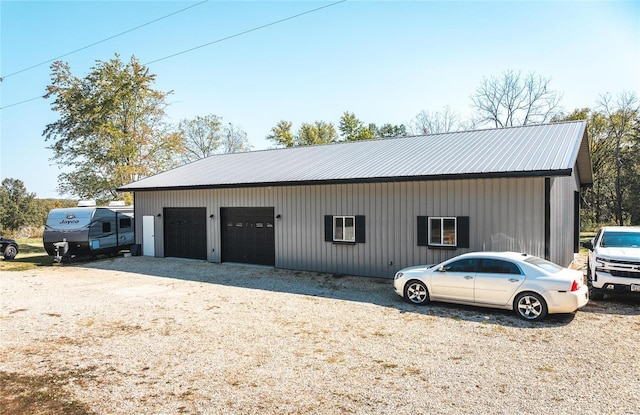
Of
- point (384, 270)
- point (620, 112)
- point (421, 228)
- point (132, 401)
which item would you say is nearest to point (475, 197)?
point (421, 228)

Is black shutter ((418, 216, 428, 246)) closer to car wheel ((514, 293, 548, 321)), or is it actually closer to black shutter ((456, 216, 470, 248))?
black shutter ((456, 216, 470, 248))

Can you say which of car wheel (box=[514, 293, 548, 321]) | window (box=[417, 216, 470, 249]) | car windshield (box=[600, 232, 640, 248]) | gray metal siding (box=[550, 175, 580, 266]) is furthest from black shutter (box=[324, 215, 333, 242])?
car windshield (box=[600, 232, 640, 248])

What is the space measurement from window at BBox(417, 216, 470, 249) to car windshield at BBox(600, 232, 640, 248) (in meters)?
3.40

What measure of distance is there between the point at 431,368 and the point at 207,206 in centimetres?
1311

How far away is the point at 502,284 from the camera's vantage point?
27.9 ft

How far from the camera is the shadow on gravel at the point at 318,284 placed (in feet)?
28.3

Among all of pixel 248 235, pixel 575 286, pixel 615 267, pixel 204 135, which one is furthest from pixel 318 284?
pixel 204 135

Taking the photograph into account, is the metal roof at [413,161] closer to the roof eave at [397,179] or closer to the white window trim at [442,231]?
the roof eave at [397,179]

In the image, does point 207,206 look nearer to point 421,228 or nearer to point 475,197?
point 421,228

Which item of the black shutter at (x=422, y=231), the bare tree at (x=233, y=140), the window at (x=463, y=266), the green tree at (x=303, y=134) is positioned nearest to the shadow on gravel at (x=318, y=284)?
the window at (x=463, y=266)

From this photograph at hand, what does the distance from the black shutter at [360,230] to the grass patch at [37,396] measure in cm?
911

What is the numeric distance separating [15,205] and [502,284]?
57307mm

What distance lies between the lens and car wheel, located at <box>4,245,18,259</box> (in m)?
19.2

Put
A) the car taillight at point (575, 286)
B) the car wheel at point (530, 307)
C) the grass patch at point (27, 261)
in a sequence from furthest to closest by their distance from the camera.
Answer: the grass patch at point (27, 261)
the car wheel at point (530, 307)
the car taillight at point (575, 286)
